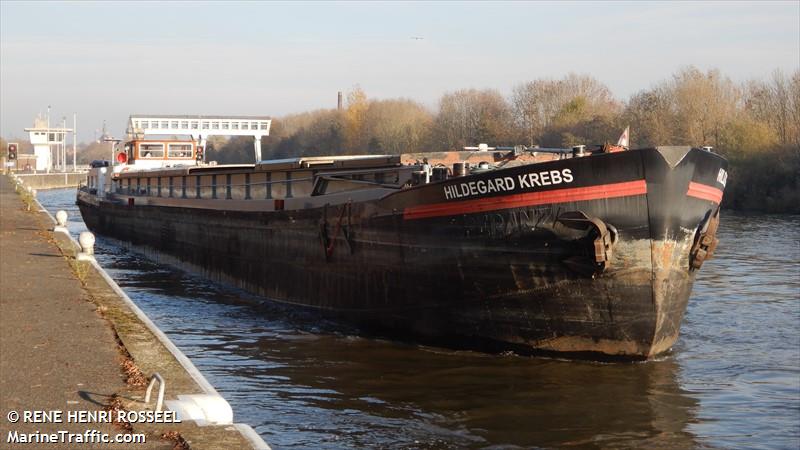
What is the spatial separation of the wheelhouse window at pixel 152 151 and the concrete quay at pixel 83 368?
19.3m

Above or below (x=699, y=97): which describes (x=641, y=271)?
below

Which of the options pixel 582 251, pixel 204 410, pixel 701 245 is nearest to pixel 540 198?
pixel 582 251

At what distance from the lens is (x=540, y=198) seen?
11141 millimetres

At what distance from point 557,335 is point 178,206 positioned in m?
15.0

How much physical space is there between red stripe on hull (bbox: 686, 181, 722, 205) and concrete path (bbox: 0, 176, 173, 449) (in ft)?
22.3

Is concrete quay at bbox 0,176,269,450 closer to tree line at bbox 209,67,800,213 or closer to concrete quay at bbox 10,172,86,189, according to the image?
tree line at bbox 209,67,800,213

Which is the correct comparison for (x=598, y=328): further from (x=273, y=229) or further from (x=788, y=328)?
(x=273, y=229)

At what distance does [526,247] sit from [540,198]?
0.63 m

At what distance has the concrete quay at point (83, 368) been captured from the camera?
20.1 feet

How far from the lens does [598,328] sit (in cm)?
1126

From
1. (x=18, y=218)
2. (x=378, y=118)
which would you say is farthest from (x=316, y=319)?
(x=378, y=118)

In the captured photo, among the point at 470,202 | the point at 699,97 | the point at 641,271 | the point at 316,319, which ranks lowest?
the point at 316,319

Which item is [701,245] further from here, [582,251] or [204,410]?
[204,410]

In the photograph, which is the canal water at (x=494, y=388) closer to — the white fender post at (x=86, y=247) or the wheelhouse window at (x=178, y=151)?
the white fender post at (x=86, y=247)
